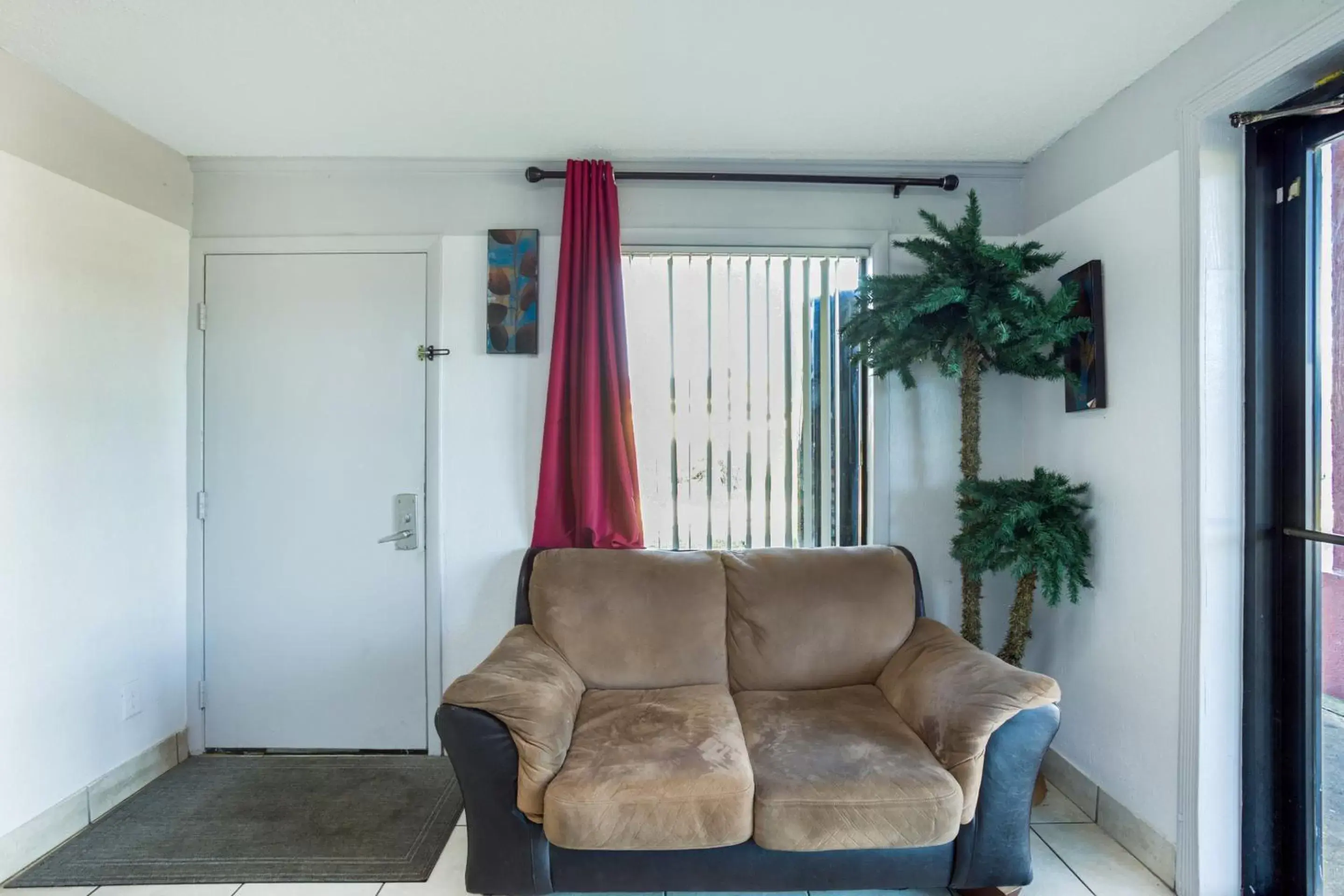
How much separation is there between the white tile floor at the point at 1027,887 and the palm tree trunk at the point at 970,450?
0.67 m

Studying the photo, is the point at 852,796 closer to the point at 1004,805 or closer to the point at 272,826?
the point at 1004,805

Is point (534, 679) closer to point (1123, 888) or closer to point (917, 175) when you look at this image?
point (1123, 888)

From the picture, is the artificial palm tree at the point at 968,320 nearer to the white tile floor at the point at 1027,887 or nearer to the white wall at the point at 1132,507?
the white wall at the point at 1132,507

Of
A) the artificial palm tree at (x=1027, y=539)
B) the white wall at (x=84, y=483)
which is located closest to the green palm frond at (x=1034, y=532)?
the artificial palm tree at (x=1027, y=539)

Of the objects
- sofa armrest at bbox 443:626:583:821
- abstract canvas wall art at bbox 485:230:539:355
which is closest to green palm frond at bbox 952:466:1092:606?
sofa armrest at bbox 443:626:583:821

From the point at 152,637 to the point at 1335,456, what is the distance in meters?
3.76

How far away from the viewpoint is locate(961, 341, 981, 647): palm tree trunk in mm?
2342

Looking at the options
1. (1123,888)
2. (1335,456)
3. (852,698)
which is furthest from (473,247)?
(1123,888)

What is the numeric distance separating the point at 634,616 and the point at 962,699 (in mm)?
1038

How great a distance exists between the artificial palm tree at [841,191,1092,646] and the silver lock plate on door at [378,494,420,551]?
1.84 m

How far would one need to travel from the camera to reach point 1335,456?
1.57 meters

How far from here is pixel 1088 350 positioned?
2186 millimetres

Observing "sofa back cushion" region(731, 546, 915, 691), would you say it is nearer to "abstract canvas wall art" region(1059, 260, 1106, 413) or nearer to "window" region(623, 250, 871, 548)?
"window" region(623, 250, 871, 548)

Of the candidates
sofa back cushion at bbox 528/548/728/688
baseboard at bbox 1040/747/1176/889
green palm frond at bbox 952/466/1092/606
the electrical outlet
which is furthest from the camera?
the electrical outlet
